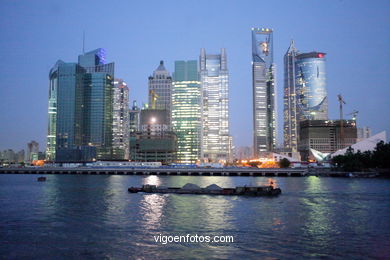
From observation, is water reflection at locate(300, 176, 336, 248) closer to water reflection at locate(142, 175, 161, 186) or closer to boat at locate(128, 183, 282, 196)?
boat at locate(128, 183, 282, 196)

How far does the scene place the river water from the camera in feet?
111

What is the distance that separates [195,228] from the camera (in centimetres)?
4416

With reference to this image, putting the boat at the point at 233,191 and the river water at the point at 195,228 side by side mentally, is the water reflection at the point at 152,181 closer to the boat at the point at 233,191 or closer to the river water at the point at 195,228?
the boat at the point at 233,191

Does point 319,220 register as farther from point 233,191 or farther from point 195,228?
point 233,191

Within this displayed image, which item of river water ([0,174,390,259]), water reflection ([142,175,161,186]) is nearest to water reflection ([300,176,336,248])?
river water ([0,174,390,259])

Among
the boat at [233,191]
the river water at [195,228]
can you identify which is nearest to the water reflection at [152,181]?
the boat at [233,191]

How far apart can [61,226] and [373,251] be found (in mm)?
34725

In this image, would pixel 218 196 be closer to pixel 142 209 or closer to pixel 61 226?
pixel 142 209

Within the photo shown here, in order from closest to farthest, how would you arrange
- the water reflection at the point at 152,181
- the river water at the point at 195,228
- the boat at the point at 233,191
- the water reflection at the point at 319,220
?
the river water at the point at 195,228 < the water reflection at the point at 319,220 < the boat at the point at 233,191 < the water reflection at the point at 152,181

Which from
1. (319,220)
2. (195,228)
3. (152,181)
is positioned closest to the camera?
(195,228)

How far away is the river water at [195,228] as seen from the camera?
111 feet

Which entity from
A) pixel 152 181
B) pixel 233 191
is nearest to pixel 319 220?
pixel 233 191

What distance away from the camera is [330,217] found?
2084 inches

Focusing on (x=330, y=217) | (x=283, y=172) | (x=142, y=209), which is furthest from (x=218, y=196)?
(x=283, y=172)
